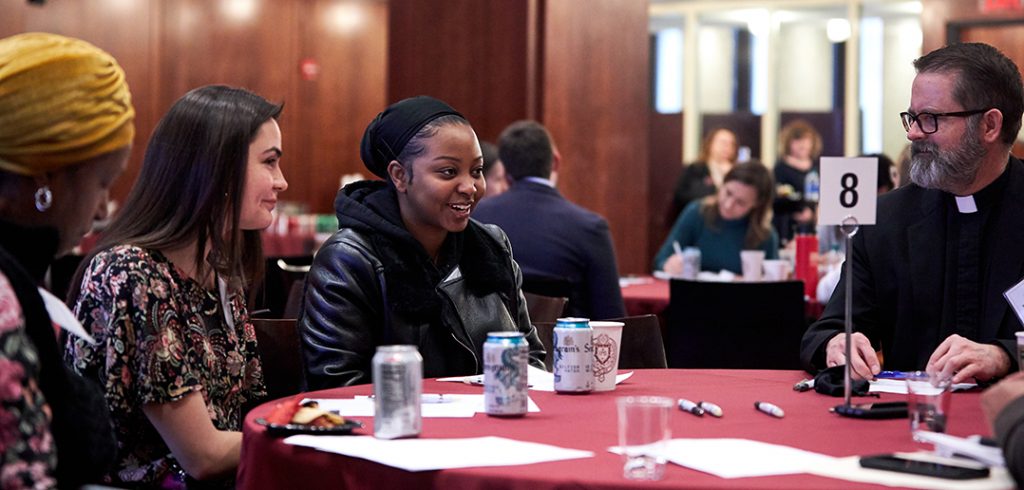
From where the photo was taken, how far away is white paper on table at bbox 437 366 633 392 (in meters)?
2.54

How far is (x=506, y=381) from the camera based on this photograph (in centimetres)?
214

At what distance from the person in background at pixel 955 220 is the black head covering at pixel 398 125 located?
1.07 metres

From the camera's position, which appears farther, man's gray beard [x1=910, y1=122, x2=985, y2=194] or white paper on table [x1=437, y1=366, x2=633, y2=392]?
man's gray beard [x1=910, y1=122, x2=985, y2=194]

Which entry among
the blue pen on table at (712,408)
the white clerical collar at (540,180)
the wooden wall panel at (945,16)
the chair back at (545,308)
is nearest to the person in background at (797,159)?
the wooden wall panel at (945,16)

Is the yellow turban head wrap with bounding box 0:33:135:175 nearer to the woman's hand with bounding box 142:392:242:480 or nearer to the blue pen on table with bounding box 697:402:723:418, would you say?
the woman's hand with bounding box 142:392:242:480

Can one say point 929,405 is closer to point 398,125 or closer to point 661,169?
point 398,125

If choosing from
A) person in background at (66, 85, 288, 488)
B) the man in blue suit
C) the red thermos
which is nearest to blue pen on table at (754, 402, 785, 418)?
person in background at (66, 85, 288, 488)

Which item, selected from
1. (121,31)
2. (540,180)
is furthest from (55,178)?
(121,31)

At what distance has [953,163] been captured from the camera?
2971 millimetres

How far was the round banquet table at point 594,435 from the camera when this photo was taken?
1675 mm

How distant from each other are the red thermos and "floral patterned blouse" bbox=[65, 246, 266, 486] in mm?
3618

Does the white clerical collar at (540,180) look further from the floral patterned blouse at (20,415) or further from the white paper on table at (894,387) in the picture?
the floral patterned blouse at (20,415)

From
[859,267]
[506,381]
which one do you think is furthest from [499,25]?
[506,381]

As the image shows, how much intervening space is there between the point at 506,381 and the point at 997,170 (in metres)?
1.57
